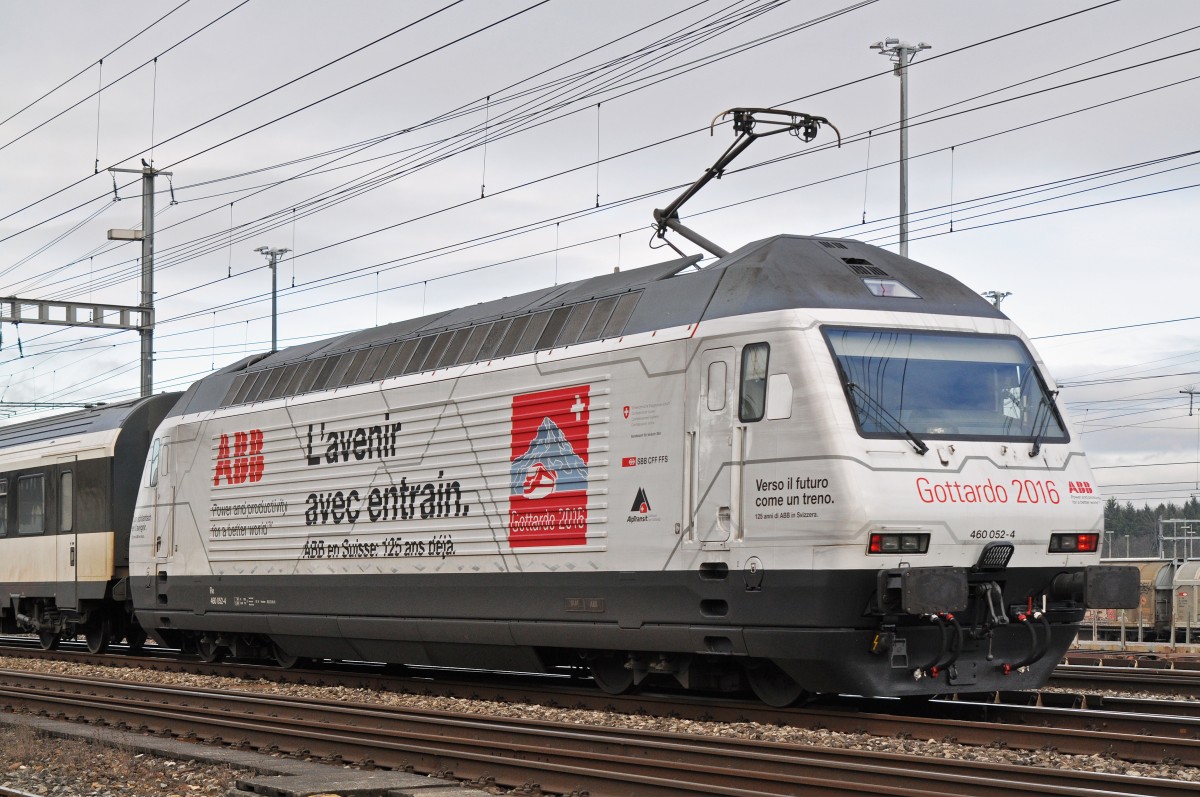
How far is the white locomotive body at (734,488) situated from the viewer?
37.0 feet

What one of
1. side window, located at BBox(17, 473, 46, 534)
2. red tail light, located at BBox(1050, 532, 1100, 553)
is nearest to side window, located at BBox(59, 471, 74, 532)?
side window, located at BBox(17, 473, 46, 534)

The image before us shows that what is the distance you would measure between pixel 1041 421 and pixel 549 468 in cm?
444

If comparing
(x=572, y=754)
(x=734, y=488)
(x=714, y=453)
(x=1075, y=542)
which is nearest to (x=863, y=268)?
(x=714, y=453)

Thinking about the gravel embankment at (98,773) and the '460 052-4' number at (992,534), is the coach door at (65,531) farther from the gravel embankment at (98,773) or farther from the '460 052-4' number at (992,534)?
the '460 052-4' number at (992,534)

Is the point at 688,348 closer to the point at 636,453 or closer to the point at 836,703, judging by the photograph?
the point at 636,453

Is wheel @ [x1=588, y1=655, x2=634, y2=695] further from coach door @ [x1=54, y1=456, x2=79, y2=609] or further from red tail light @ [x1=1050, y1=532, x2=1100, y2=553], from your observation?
coach door @ [x1=54, y1=456, x2=79, y2=609]

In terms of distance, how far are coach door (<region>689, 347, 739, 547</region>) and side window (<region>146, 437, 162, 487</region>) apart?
421 inches

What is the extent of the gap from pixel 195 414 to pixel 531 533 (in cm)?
767

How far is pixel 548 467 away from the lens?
45.4ft

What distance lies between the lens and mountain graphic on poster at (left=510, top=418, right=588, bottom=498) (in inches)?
531

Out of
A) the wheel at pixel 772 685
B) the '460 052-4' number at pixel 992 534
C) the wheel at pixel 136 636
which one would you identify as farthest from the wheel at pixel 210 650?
the '460 052-4' number at pixel 992 534

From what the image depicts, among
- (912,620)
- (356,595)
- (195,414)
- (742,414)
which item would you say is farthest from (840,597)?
(195,414)

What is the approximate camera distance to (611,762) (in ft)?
31.8

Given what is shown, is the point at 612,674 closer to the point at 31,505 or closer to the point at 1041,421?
the point at 1041,421
